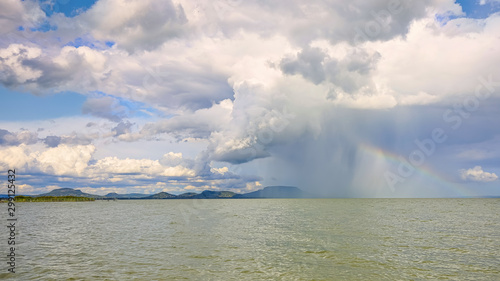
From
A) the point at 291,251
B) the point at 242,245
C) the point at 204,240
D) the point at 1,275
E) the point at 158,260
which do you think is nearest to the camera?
the point at 1,275

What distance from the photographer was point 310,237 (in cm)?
5097

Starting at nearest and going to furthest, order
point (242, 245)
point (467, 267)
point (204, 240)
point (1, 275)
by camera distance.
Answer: point (1, 275) < point (467, 267) < point (242, 245) < point (204, 240)

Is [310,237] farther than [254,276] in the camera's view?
Yes

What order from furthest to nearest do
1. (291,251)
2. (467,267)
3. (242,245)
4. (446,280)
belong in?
(242,245)
(291,251)
(467,267)
(446,280)

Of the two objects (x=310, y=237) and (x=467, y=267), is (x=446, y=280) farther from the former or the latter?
(x=310, y=237)

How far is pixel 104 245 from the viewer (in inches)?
1804

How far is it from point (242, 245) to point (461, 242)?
3439 cm

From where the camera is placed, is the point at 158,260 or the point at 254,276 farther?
the point at 158,260

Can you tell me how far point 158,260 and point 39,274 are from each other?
11.4 meters

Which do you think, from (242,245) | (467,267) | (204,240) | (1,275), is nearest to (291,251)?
(242,245)

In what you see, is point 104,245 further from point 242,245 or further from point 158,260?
point 242,245

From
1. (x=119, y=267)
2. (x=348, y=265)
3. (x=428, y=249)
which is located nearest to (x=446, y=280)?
(x=348, y=265)

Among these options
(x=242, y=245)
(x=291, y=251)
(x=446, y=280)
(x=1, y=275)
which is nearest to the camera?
(x=446, y=280)

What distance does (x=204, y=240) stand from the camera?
49.1 m
